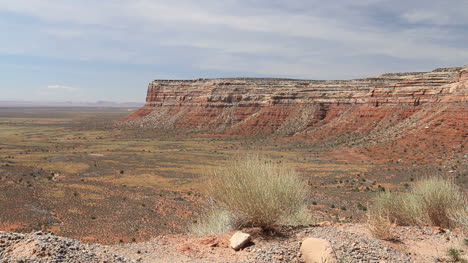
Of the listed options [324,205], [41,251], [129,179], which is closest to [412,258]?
[41,251]

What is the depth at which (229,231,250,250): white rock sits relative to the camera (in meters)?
7.22

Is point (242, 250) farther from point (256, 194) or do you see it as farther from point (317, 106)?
point (317, 106)

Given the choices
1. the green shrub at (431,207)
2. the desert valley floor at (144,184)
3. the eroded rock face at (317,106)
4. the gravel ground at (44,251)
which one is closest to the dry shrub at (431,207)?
the green shrub at (431,207)

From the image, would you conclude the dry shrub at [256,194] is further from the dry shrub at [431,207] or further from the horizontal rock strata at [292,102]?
the horizontal rock strata at [292,102]

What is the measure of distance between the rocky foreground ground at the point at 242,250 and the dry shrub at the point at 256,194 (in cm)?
46

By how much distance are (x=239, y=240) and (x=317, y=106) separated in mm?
72275

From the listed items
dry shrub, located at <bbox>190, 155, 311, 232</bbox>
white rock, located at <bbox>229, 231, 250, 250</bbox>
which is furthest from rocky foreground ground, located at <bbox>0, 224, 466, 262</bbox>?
dry shrub, located at <bbox>190, 155, 311, 232</bbox>

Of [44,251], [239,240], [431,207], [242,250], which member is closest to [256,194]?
[239,240]

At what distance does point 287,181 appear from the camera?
29.1 ft

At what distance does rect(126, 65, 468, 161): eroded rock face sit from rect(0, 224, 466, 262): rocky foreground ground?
4046 cm

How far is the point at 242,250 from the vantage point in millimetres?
7195

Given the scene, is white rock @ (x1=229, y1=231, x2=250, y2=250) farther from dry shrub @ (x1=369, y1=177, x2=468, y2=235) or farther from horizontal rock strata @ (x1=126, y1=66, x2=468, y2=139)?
horizontal rock strata @ (x1=126, y1=66, x2=468, y2=139)

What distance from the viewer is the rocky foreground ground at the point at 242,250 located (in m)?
6.03

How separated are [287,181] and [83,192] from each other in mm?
21886
